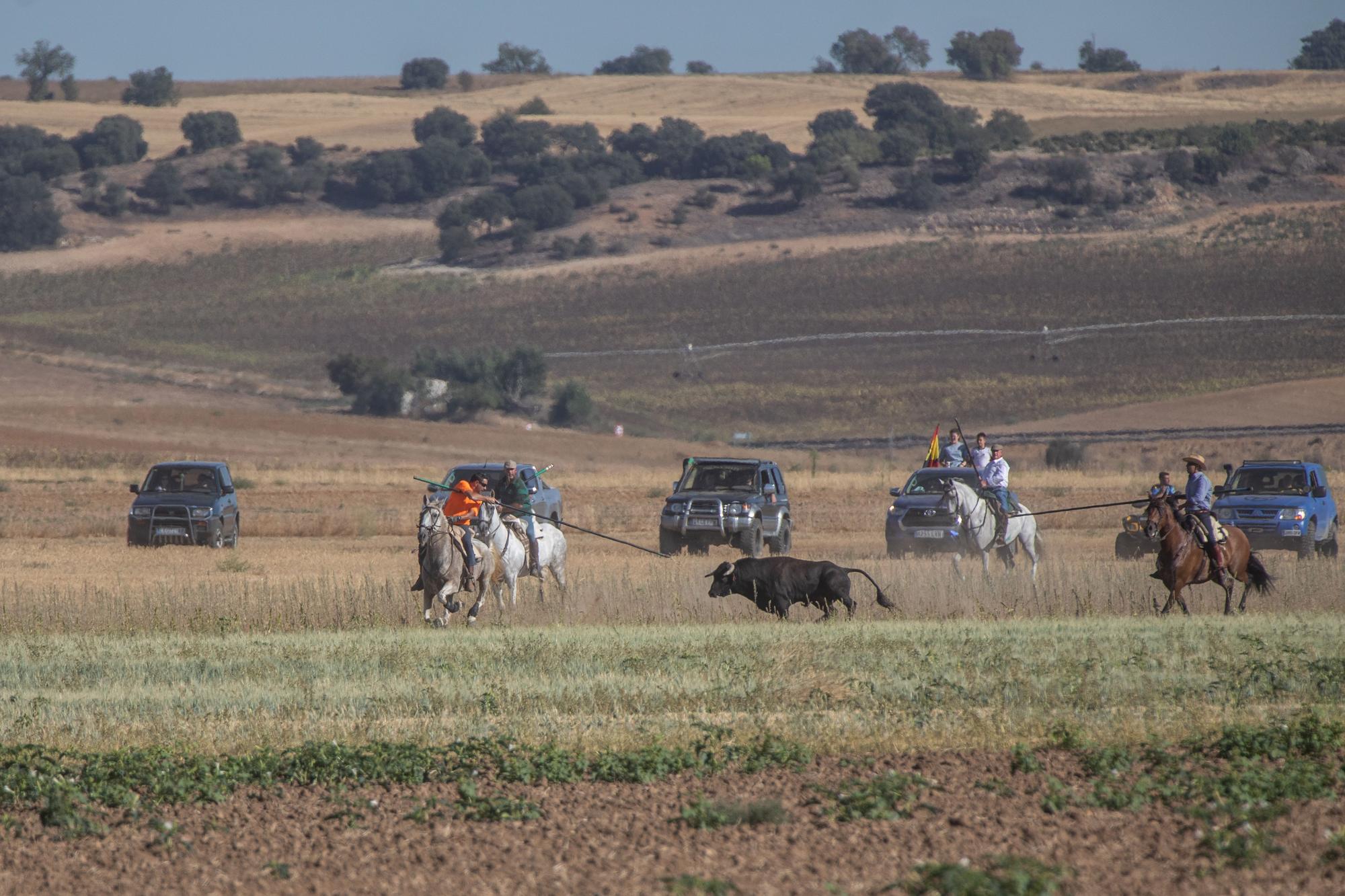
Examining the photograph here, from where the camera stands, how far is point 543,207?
414 feet

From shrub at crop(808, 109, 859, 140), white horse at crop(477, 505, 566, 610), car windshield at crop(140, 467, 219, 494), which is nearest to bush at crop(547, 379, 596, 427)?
car windshield at crop(140, 467, 219, 494)

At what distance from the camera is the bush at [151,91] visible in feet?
581

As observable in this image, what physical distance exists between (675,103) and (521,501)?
6261 inches

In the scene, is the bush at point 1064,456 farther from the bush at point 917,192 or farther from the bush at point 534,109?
the bush at point 534,109

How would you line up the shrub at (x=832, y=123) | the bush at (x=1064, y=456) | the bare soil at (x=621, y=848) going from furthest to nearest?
the shrub at (x=832, y=123)
the bush at (x=1064, y=456)
the bare soil at (x=621, y=848)

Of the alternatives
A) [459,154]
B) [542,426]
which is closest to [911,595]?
[542,426]

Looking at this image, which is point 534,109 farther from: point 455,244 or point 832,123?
point 455,244

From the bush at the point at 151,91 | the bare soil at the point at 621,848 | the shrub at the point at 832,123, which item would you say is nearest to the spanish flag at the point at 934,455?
the bare soil at the point at 621,848

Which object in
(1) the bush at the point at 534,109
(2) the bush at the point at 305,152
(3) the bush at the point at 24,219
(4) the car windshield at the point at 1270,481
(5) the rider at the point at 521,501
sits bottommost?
(4) the car windshield at the point at 1270,481

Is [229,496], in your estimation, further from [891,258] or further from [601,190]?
[601,190]

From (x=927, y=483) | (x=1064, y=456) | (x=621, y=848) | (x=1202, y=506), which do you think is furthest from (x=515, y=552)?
(x=1064, y=456)

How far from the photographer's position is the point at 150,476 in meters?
32.2

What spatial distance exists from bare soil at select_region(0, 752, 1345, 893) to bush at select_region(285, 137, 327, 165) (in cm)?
13951

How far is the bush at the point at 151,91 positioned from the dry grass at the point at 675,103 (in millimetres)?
2123
